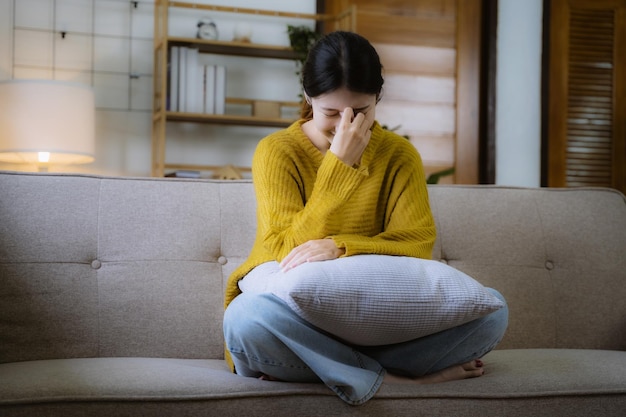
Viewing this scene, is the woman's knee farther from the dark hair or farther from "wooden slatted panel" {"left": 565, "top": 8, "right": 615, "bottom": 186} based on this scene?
"wooden slatted panel" {"left": 565, "top": 8, "right": 615, "bottom": 186}

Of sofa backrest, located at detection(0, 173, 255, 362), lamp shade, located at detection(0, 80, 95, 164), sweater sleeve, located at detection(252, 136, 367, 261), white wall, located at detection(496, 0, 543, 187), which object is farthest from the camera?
white wall, located at detection(496, 0, 543, 187)

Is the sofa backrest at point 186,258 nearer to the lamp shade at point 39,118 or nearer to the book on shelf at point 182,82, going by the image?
the lamp shade at point 39,118

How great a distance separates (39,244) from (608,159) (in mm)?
3223

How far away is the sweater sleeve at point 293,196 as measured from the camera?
1.50m

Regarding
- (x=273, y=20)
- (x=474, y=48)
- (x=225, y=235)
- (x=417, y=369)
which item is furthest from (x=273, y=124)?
(x=417, y=369)

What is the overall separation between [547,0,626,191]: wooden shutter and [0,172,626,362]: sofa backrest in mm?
2013

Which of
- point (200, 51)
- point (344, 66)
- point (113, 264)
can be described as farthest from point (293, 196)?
point (200, 51)

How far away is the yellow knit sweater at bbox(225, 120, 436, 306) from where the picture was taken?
4.92ft

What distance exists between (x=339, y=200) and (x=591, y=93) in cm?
293

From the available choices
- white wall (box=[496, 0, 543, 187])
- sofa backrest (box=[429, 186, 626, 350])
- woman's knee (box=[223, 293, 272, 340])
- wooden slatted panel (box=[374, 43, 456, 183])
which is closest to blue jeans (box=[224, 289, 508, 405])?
woman's knee (box=[223, 293, 272, 340])

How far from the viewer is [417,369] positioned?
4.54 feet

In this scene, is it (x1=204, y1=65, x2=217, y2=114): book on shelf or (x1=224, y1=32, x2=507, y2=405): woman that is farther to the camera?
(x1=204, y1=65, x2=217, y2=114): book on shelf

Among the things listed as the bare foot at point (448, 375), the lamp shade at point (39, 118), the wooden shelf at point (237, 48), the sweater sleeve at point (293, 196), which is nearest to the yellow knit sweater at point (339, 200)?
the sweater sleeve at point (293, 196)

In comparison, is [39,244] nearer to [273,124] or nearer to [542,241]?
[542,241]
